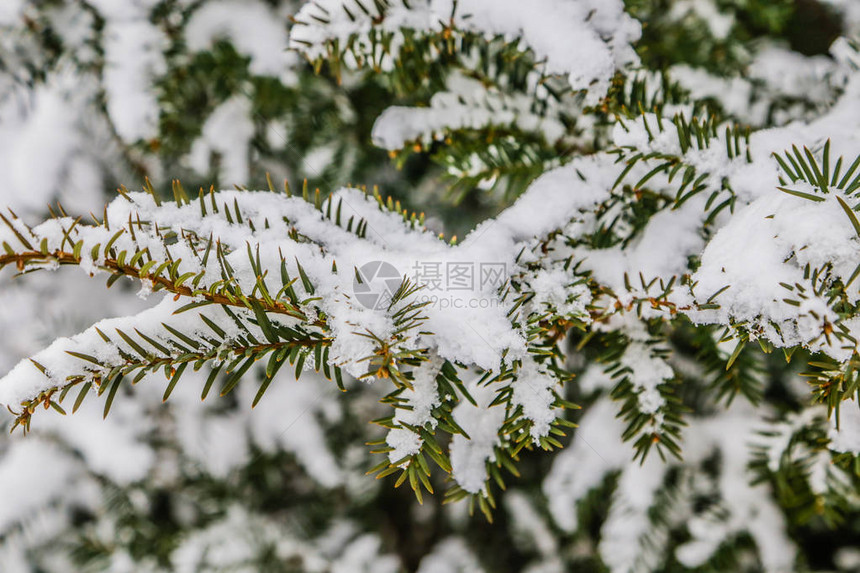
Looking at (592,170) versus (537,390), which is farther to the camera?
(592,170)

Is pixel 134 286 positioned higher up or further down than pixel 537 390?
further down

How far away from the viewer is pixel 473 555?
1.48 metres

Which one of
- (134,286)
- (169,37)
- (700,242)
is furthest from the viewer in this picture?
(134,286)

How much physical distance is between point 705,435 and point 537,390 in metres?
0.96

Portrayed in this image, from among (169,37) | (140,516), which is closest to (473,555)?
(140,516)

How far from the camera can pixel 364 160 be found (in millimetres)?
1254

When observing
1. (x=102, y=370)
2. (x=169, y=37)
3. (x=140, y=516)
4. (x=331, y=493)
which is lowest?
(x=331, y=493)

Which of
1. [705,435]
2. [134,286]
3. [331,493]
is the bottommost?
[331,493]

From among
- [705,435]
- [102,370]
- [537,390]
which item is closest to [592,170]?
[537,390]

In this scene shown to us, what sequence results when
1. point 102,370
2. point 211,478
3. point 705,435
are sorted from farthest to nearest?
point 211,478 < point 705,435 < point 102,370

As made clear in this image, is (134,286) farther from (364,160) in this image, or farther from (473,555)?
(473,555)

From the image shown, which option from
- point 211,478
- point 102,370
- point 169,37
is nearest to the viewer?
point 102,370

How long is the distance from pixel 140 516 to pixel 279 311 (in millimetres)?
1283

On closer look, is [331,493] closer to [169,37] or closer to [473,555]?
[473,555]
